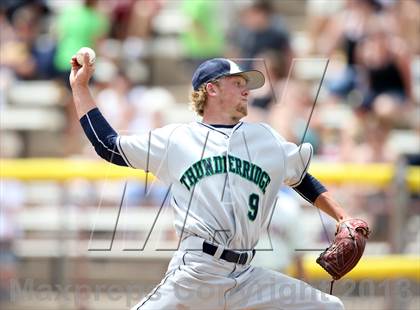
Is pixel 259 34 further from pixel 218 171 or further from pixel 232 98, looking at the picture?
pixel 218 171

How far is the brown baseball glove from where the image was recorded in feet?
20.8

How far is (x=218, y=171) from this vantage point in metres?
6.29

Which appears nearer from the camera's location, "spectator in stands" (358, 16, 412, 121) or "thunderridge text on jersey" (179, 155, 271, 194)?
"thunderridge text on jersey" (179, 155, 271, 194)

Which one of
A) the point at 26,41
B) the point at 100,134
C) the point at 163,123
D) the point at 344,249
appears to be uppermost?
the point at 100,134

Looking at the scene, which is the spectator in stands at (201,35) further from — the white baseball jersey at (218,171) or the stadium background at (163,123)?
the white baseball jersey at (218,171)

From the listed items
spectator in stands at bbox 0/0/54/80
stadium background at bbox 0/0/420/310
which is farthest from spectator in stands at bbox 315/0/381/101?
spectator in stands at bbox 0/0/54/80

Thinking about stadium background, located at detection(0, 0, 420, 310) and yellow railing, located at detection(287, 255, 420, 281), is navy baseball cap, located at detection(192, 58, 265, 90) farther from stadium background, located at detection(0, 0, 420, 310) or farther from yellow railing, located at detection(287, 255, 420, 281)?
yellow railing, located at detection(287, 255, 420, 281)

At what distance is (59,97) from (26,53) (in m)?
0.87

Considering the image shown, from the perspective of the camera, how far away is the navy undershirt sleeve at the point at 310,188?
656cm


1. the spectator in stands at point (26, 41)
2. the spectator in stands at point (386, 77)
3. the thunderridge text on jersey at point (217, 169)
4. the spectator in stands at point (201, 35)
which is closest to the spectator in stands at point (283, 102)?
the spectator in stands at point (386, 77)

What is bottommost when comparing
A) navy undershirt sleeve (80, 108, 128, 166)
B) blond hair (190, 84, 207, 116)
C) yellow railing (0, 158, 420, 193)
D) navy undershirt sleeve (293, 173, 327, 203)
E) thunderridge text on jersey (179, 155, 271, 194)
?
yellow railing (0, 158, 420, 193)

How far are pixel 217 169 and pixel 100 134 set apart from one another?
68 centimetres

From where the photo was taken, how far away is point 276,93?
11633 millimetres

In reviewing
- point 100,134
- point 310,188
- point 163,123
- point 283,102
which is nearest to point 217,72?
point 100,134
